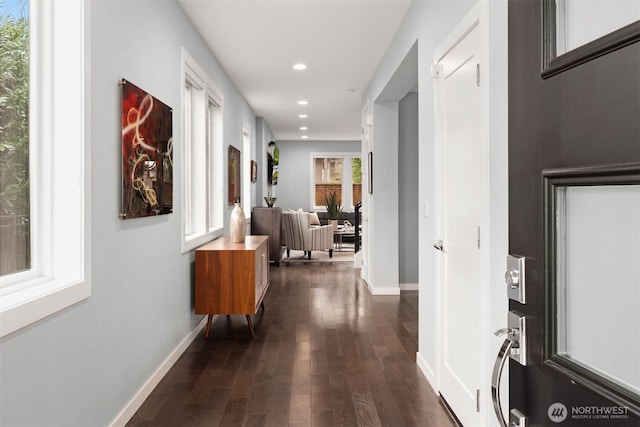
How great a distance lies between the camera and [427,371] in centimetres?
285

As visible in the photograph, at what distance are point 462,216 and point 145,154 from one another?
1774 millimetres

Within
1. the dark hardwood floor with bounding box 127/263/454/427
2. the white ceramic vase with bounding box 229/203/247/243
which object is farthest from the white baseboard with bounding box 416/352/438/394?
the white ceramic vase with bounding box 229/203/247/243

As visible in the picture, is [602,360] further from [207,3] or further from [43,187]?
[207,3]

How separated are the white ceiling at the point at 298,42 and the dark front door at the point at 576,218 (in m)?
2.93

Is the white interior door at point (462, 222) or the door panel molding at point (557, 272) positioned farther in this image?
the white interior door at point (462, 222)

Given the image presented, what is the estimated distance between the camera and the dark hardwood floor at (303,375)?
92.5 inches

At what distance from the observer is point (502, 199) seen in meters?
1.72

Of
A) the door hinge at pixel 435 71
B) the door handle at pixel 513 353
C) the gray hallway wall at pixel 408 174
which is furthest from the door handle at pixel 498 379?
the gray hallway wall at pixel 408 174

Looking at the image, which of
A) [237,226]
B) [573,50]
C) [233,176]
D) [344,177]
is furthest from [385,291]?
[344,177]

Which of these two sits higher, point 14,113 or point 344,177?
point 344,177

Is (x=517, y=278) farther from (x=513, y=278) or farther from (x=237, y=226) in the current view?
(x=237, y=226)

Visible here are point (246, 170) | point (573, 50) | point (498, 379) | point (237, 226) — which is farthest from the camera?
point (246, 170)

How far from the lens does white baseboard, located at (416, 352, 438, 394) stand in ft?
8.85

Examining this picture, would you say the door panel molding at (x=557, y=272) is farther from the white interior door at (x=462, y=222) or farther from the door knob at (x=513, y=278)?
the white interior door at (x=462, y=222)
